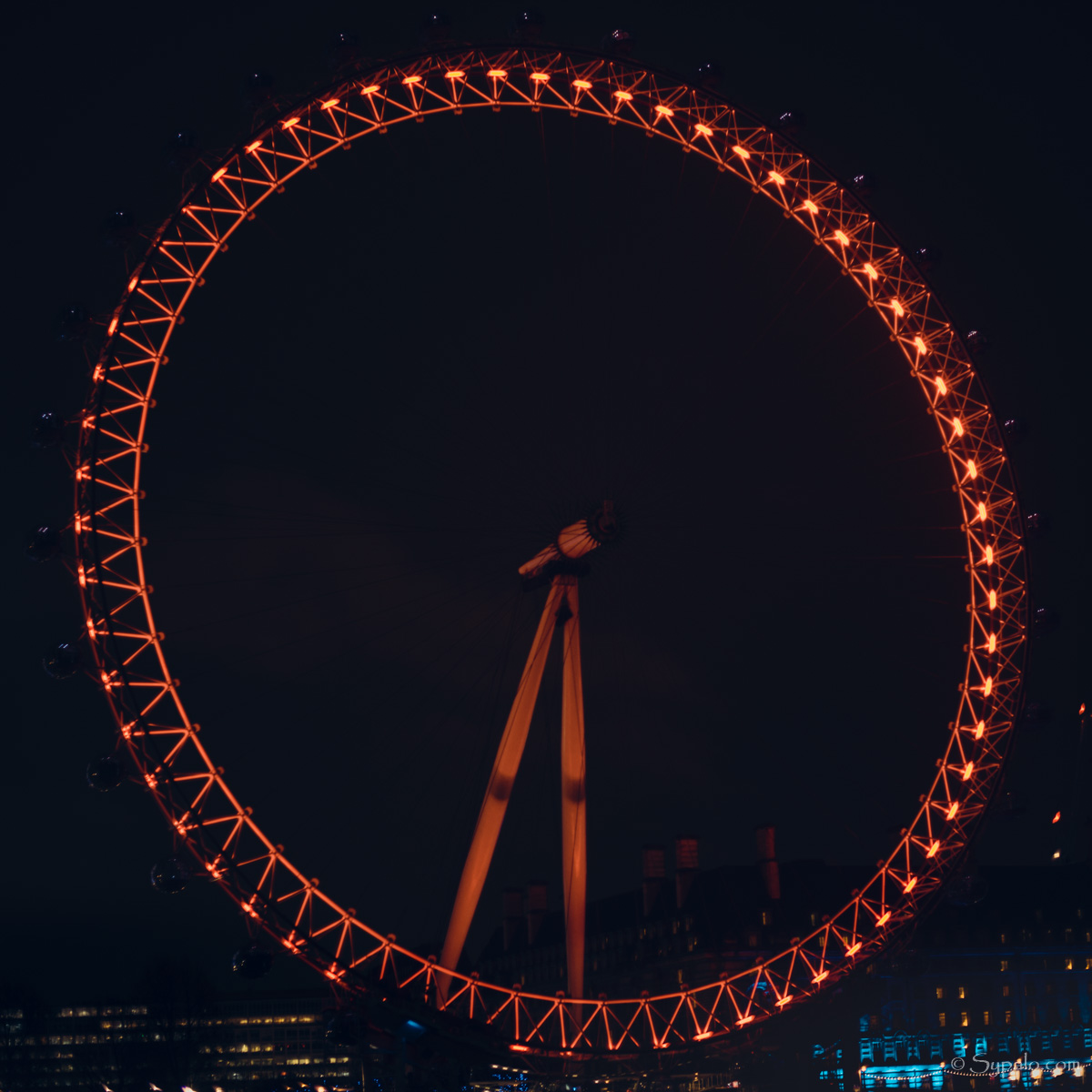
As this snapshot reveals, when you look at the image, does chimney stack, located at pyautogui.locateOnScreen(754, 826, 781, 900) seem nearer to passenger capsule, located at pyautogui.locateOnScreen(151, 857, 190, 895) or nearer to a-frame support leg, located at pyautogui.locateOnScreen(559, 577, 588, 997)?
a-frame support leg, located at pyautogui.locateOnScreen(559, 577, 588, 997)

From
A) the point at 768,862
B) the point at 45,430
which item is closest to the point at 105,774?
the point at 45,430

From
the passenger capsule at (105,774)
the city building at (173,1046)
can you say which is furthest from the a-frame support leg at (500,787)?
the city building at (173,1046)

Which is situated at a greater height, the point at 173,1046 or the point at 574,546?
the point at 574,546

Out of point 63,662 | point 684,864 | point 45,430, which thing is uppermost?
point 45,430

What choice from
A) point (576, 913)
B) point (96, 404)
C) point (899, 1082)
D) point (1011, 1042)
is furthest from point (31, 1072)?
point (96, 404)

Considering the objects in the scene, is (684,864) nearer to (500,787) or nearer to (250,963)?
(500,787)

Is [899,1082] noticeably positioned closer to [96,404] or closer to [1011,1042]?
[1011,1042]

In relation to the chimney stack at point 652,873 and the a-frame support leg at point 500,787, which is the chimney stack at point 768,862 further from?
the a-frame support leg at point 500,787
